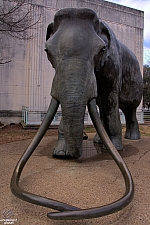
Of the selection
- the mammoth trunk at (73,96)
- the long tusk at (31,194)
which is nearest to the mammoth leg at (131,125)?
the mammoth trunk at (73,96)

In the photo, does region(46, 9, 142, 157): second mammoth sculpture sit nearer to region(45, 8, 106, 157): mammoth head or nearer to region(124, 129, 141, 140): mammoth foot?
region(45, 8, 106, 157): mammoth head

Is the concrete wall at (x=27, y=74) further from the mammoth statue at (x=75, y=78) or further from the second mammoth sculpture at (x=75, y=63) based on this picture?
the mammoth statue at (x=75, y=78)

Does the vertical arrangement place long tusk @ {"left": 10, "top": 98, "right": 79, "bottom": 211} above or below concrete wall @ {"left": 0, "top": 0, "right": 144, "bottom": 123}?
below

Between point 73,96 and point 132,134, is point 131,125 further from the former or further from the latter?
point 73,96

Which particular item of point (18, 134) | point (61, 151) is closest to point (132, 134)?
point (61, 151)

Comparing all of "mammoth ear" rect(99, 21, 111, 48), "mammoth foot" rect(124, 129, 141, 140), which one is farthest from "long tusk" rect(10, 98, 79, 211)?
"mammoth foot" rect(124, 129, 141, 140)

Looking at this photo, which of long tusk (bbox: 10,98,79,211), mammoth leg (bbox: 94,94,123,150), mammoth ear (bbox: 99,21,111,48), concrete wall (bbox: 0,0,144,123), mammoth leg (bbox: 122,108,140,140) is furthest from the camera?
concrete wall (bbox: 0,0,144,123)

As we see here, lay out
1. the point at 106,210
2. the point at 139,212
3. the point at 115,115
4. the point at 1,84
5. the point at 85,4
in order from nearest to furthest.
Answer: the point at 106,210
the point at 139,212
the point at 115,115
the point at 1,84
the point at 85,4

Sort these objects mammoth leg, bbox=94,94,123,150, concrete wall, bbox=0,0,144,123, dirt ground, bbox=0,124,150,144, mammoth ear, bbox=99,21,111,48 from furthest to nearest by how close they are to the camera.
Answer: concrete wall, bbox=0,0,144,123 → dirt ground, bbox=0,124,150,144 → mammoth leg, bbox=94,94,123,150 → mammoth ear, bbox=99,21,111,48

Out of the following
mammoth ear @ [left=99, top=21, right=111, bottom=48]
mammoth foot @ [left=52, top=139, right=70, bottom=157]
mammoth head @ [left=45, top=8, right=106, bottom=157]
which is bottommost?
mammoth foot @ [left=52, top=139, right=70, bottom=157]

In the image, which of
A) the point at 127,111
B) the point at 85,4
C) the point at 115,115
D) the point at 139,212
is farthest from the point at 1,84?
the point at 139,212

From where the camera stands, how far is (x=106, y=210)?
1.36 metres

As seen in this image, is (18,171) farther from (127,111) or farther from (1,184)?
(127,111)

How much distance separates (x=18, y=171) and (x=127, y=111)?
13.2ft
